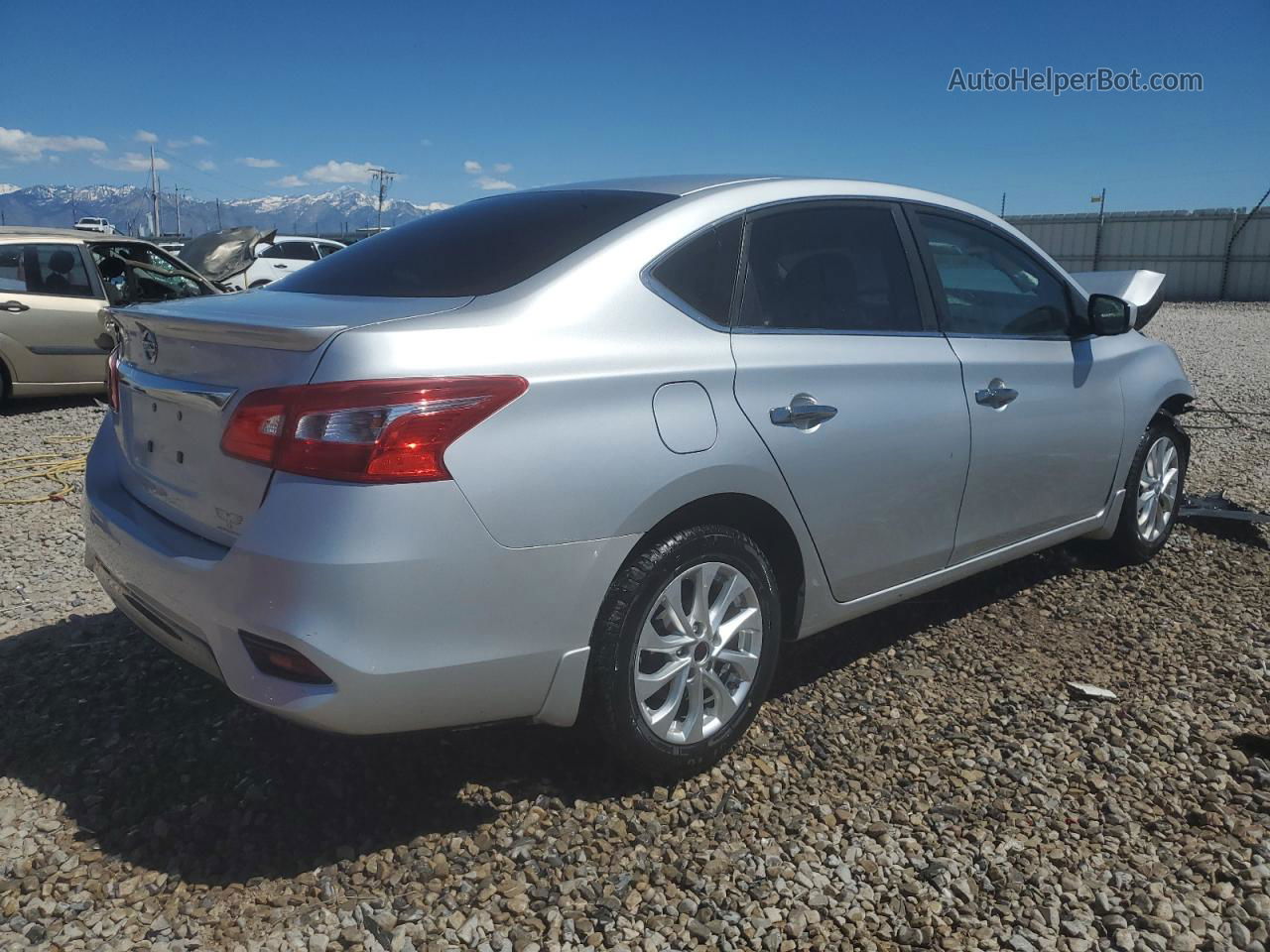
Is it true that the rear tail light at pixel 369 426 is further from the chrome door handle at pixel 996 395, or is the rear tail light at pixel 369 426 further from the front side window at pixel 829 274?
the chrome door handle at pixel 996 395

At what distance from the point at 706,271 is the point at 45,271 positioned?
805cm

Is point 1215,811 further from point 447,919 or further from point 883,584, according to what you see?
point 447,919

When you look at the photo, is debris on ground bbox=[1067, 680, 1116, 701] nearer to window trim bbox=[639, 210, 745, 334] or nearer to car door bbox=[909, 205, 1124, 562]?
car door bbox=[909, 205, 1124, 562]

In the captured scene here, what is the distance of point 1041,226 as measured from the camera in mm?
34406

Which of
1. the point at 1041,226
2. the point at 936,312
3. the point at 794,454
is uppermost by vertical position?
the point at 1041,226

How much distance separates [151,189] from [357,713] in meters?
110

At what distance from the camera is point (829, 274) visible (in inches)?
124

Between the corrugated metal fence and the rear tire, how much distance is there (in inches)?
1149

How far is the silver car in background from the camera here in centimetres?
215

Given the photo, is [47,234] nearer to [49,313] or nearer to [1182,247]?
[49,313]

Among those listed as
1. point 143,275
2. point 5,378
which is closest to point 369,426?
point 143,275

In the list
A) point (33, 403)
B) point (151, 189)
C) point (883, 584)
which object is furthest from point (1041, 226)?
point (151, 189)

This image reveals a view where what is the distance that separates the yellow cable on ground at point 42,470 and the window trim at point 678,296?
14.7ft

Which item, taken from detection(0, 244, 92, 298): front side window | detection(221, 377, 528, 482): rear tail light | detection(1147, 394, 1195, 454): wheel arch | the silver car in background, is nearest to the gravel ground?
the silver car in background
